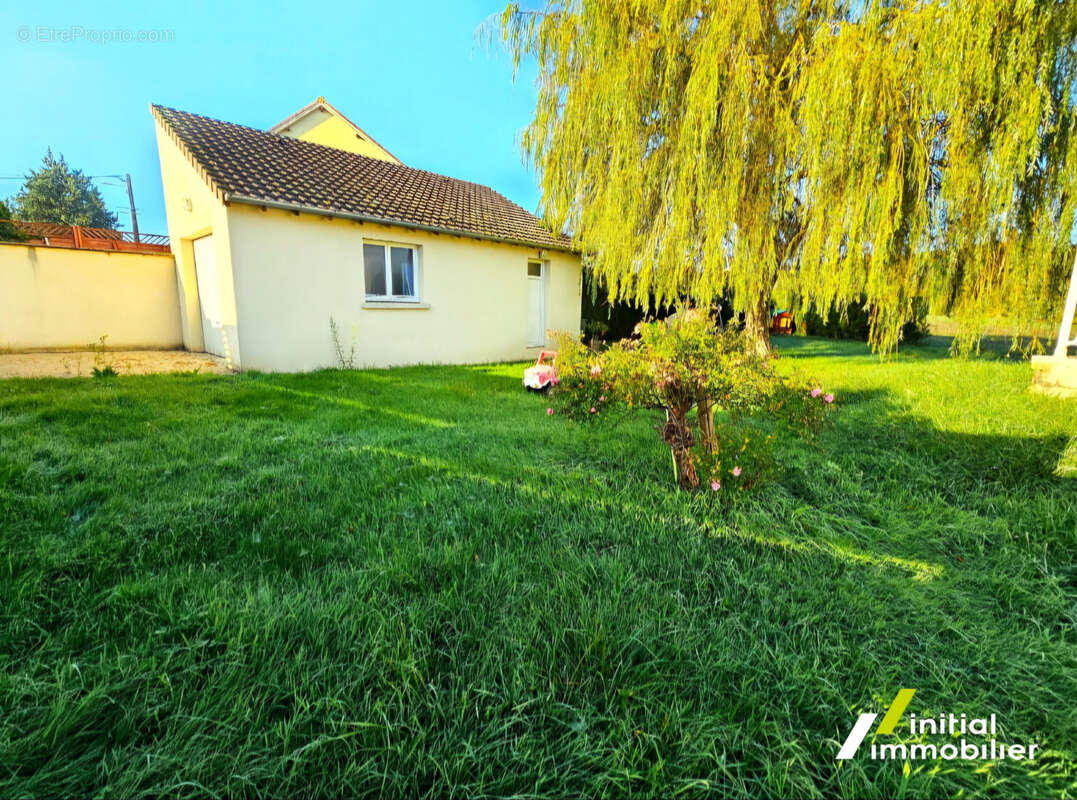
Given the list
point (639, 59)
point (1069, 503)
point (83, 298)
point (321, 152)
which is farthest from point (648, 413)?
point (83, 298)

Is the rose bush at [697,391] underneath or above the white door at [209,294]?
underneath

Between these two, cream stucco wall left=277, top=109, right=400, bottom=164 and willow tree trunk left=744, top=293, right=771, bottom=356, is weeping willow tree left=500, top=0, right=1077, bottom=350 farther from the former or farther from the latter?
cream stucco wall left=277, top=109, right=400, bottom=164

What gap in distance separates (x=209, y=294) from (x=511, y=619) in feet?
32.7

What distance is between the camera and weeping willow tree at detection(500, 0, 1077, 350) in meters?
4.29

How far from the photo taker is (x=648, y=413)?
16.8 feet

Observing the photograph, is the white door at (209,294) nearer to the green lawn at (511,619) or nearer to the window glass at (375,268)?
the window glass at (375,268)

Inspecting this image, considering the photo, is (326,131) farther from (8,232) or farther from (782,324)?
(782,324)

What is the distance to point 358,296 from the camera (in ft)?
26.3

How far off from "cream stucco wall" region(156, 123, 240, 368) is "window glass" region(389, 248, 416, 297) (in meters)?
2.80

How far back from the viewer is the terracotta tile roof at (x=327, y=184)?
275 inches

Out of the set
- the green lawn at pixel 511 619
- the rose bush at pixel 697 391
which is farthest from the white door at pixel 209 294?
the rose bush at pixel 697 391

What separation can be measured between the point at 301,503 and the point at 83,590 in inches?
38.2

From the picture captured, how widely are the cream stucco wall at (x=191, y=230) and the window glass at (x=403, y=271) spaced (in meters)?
2.80

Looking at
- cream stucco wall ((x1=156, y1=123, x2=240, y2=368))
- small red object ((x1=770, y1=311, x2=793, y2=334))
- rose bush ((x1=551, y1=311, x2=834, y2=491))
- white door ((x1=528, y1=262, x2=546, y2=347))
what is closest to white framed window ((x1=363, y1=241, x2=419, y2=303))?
cream stucco wall ((x1=156, y1=123, x2=240, y2=368))
